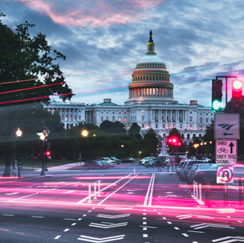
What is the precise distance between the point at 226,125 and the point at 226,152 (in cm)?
122

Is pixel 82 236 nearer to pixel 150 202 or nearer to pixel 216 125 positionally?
pixel 216 125

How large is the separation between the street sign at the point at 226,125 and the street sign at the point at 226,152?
40 centimetres

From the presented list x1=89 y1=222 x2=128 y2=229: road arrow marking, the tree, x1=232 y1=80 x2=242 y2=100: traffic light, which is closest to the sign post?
x1=232 y1=80 x2=242 y2=100: traffic light

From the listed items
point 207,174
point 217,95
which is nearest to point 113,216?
point 217,95

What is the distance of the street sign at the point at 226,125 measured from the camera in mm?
21844

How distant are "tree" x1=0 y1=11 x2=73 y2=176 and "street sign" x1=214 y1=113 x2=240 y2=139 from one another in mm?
25880

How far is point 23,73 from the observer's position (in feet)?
153

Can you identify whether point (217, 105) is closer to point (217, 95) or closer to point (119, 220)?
point (217, 95)

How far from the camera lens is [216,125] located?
22.0m

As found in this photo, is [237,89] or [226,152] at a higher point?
[237,89]

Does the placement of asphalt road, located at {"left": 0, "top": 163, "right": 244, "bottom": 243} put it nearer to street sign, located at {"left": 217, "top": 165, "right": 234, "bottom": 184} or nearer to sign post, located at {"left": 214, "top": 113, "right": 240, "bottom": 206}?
street sign, located at {"left": 217, "top": 165, "right": 234, "bottom": 184}

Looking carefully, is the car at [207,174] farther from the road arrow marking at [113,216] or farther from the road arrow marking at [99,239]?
the road arrow marking at [99,239]

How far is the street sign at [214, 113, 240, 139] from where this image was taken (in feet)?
71.7

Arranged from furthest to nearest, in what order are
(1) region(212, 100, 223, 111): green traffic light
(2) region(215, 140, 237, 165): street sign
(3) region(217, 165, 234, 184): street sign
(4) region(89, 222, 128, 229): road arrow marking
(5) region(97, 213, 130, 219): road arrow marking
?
(3) region(217, 165, 234, 184): street sign
(2) region(215, 140, 237, 165): street sign
(1) region(212, 100, 223, 111): green traffic light
(5) region(97, 213, 130, 219): road arrow marking
(4) region(89, 222, 128, 229): road arrow marking
